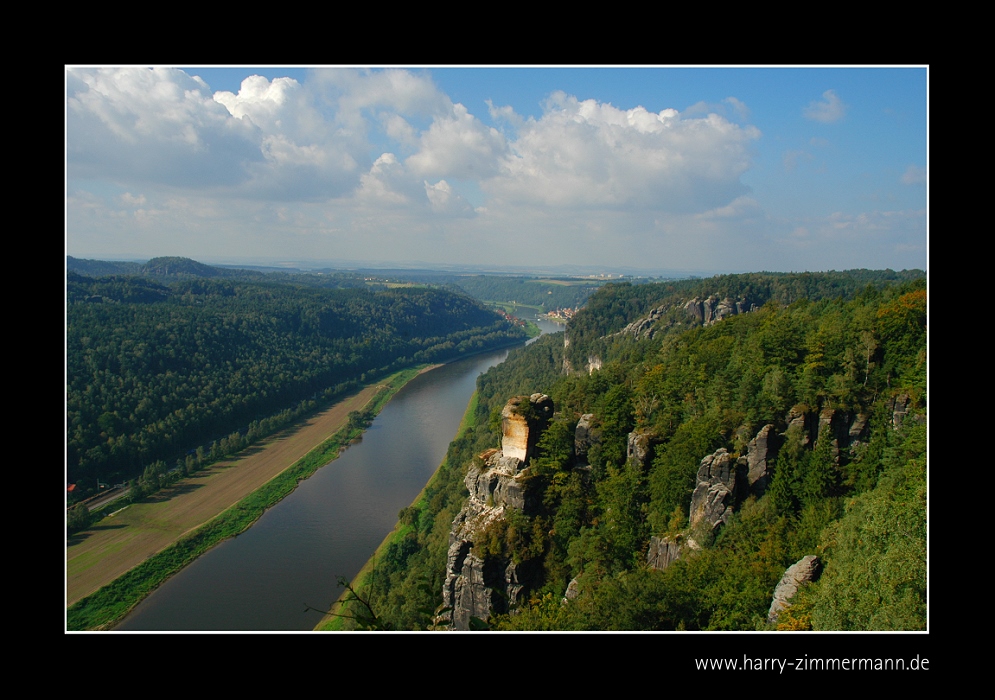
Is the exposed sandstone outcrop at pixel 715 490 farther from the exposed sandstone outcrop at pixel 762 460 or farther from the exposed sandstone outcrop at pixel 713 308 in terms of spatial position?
the exposed sandstone outcrop at pixel 713 308

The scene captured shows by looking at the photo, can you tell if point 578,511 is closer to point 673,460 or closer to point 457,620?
point 673,460

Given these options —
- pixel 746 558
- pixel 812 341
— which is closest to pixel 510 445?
pixel 746 558

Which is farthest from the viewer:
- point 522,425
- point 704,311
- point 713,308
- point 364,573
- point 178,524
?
point 704,311

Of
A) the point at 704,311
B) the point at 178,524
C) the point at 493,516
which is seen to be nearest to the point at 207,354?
the point at 178,524

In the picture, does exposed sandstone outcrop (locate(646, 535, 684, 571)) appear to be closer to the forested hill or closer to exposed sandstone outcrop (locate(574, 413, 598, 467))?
exposed sandstone outcrop (locate(574, 413, 598, 467))

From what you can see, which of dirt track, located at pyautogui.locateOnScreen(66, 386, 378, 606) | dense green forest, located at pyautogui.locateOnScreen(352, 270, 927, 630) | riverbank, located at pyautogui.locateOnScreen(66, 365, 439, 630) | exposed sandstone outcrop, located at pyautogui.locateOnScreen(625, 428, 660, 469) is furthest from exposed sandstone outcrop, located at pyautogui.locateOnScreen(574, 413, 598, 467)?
riverbank, located at pyautogui.locateOnScreen(66, 365, 439, 630)

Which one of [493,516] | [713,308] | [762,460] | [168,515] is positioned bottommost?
[168,515]

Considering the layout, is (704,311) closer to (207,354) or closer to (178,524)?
(178,524)
